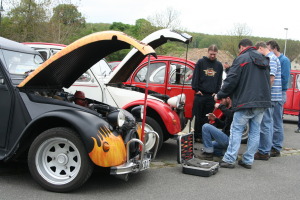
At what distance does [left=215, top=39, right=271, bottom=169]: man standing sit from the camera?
17.5 ft

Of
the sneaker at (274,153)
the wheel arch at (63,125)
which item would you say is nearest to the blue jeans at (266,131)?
the sneaker at (274,153)

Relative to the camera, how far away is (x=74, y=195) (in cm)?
393

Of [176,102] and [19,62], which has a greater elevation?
[19,62]

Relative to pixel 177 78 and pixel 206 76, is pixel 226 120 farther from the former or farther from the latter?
pixel 177 78

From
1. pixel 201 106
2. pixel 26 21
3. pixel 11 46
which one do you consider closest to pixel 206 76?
pixel 201 106

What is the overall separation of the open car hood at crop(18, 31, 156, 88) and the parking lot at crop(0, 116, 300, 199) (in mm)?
1313

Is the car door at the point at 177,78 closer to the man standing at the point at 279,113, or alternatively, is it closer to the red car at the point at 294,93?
the man standing at the point at 279,113

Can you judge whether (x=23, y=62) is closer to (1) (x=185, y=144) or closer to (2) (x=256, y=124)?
(1) (x=185, y=144)

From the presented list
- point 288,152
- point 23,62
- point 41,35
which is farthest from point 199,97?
point 41,35

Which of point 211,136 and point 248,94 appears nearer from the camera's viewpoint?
point 248,94

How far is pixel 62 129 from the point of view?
4000mm

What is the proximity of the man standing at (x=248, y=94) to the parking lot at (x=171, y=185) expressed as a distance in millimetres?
419

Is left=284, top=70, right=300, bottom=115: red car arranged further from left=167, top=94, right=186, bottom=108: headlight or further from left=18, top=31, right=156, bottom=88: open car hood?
left=18, top=31, right=156, bottom=88: open car hood

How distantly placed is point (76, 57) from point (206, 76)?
3.53 meters
